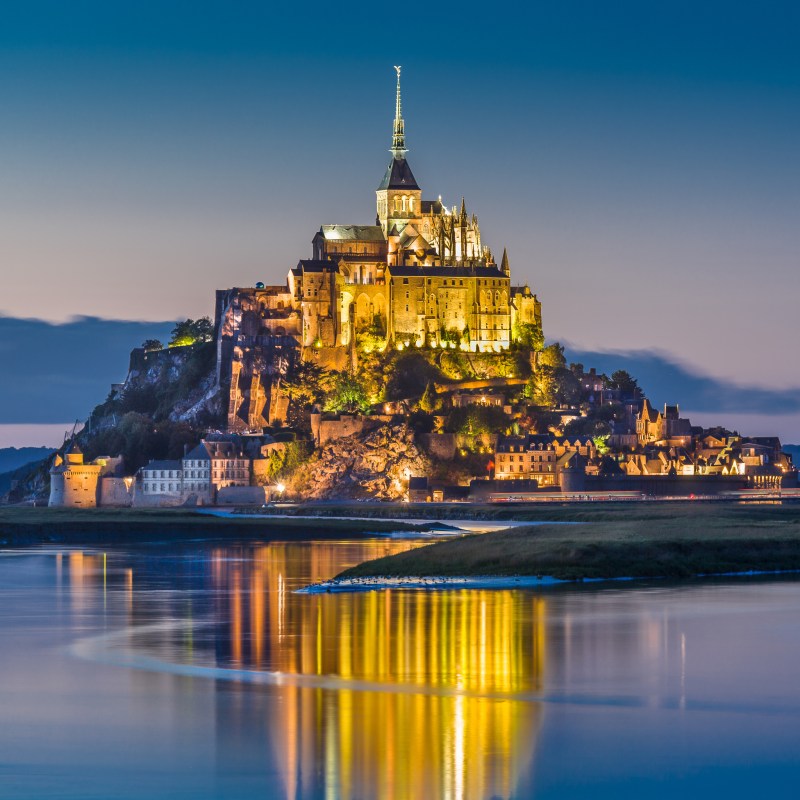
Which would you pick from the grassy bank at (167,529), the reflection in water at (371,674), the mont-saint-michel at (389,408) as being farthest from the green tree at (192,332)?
the reflection in water at (371,674)

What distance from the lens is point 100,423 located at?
164 meters

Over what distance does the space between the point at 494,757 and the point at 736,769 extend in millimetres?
3731

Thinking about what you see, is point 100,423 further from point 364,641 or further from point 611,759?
point 611,759

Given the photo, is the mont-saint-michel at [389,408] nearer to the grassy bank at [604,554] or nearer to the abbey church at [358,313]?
the abbey church at [358,313]

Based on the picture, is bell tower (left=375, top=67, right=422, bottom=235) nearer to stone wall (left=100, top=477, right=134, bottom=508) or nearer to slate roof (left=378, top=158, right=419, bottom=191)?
slate roof (left=378, top=158, right=419, bottom=191)

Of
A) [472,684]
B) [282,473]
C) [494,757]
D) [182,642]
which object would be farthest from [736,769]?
[282,473]

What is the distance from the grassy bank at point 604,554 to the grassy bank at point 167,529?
27012 mm

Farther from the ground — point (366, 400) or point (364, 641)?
point (366, 400)

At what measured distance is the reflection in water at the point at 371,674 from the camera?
2397 centimetres

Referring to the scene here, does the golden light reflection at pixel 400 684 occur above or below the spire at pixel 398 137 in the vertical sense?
below

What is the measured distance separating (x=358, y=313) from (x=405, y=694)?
126 metres

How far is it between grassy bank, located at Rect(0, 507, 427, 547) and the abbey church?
42.2 m

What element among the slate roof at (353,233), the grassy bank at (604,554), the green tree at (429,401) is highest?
the slate roof at (353,233)

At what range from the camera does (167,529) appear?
98.2m
